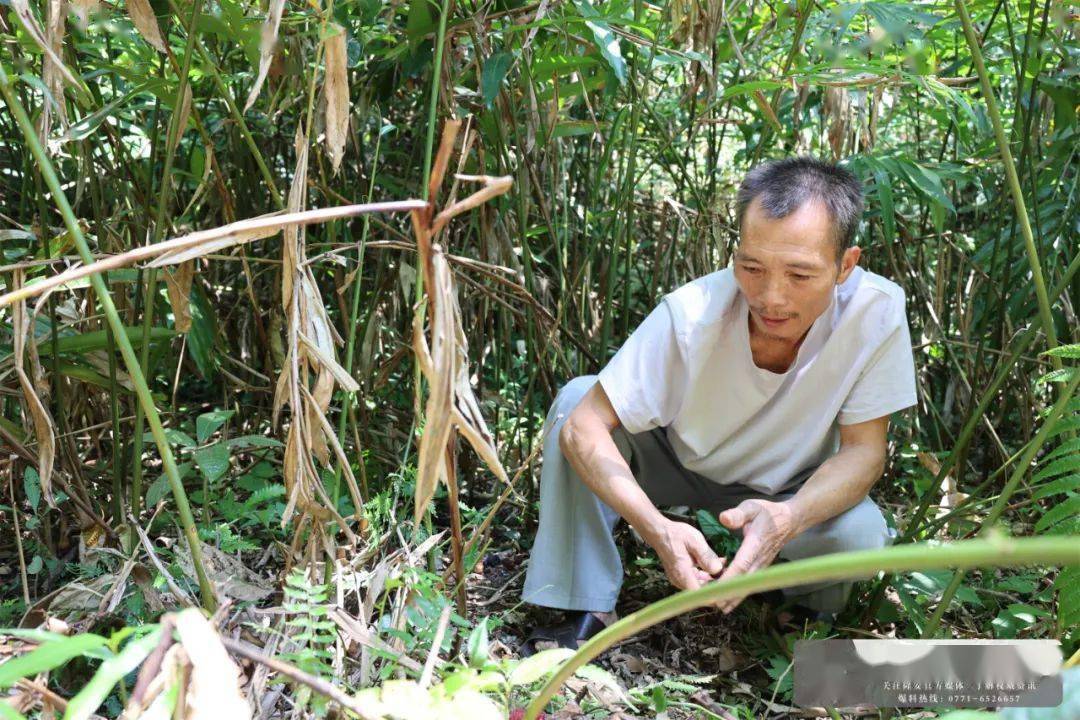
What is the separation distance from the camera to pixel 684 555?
172 centimetres

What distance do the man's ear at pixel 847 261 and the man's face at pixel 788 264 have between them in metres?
0.02

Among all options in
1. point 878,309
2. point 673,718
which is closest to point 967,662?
point 673,718

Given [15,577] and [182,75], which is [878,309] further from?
[15,577]

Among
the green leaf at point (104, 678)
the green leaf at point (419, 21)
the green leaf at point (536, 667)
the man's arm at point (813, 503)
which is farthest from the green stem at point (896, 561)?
the green leaf at point (419, 21)

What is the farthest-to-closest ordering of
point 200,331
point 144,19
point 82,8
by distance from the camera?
1. point 200,331
2. point 144,19
3. point 82,8

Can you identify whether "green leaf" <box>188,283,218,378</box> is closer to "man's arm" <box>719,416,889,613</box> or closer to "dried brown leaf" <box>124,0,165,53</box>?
"dried brown leaf" <box>124,0,165,53</box>

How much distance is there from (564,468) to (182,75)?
1001 mm

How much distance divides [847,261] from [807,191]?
0.17 metres

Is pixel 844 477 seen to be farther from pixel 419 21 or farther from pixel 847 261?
pixel 419 21

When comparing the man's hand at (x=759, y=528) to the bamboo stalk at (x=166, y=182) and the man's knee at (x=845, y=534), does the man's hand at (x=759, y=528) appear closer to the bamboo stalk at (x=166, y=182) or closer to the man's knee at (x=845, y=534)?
the man's knee at (x=845, y=534)

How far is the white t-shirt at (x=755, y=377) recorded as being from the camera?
1962 millimetres

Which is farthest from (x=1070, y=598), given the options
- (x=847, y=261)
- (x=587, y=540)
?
(x=587, y=540)

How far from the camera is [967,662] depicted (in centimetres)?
127

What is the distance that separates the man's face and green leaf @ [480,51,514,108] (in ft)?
1.63
